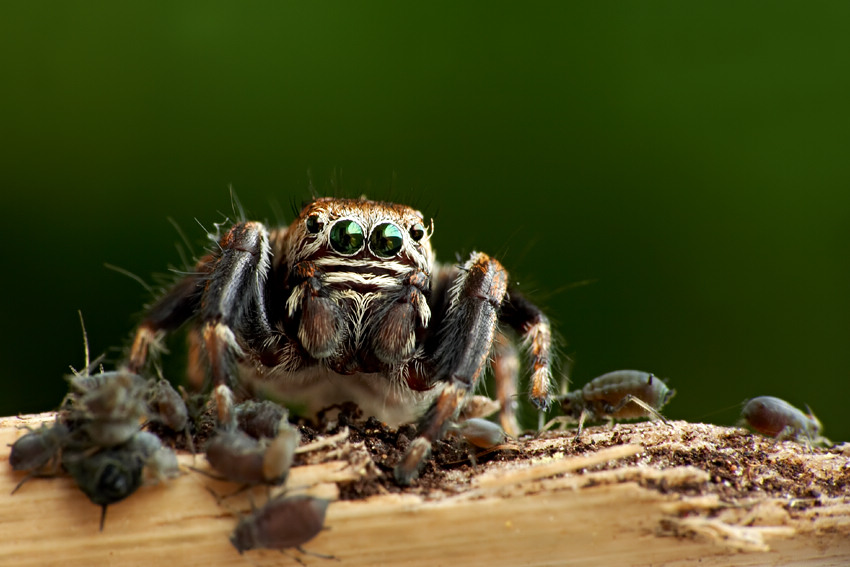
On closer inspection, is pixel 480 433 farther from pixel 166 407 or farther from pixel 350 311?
pixel 166 407

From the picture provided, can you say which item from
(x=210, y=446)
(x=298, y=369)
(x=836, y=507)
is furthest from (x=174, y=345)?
(x=836, y=507)

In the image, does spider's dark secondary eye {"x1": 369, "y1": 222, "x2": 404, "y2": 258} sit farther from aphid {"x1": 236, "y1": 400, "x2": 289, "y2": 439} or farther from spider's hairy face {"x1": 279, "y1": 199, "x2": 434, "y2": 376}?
aphid {"x1": 236, "y1": 400, "x2": 289, "y2": 439}

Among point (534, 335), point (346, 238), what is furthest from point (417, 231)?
point (534, 335)

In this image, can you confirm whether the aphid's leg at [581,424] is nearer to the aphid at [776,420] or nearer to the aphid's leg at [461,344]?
the aphid's leg at [461,344]

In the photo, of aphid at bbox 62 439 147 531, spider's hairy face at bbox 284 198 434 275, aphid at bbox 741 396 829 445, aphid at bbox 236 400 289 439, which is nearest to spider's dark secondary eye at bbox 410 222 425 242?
spider's hairy face at bbox 284 198 434 275

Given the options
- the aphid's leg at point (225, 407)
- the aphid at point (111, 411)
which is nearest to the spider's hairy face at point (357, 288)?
the aphid's leg at point (225, 407)
